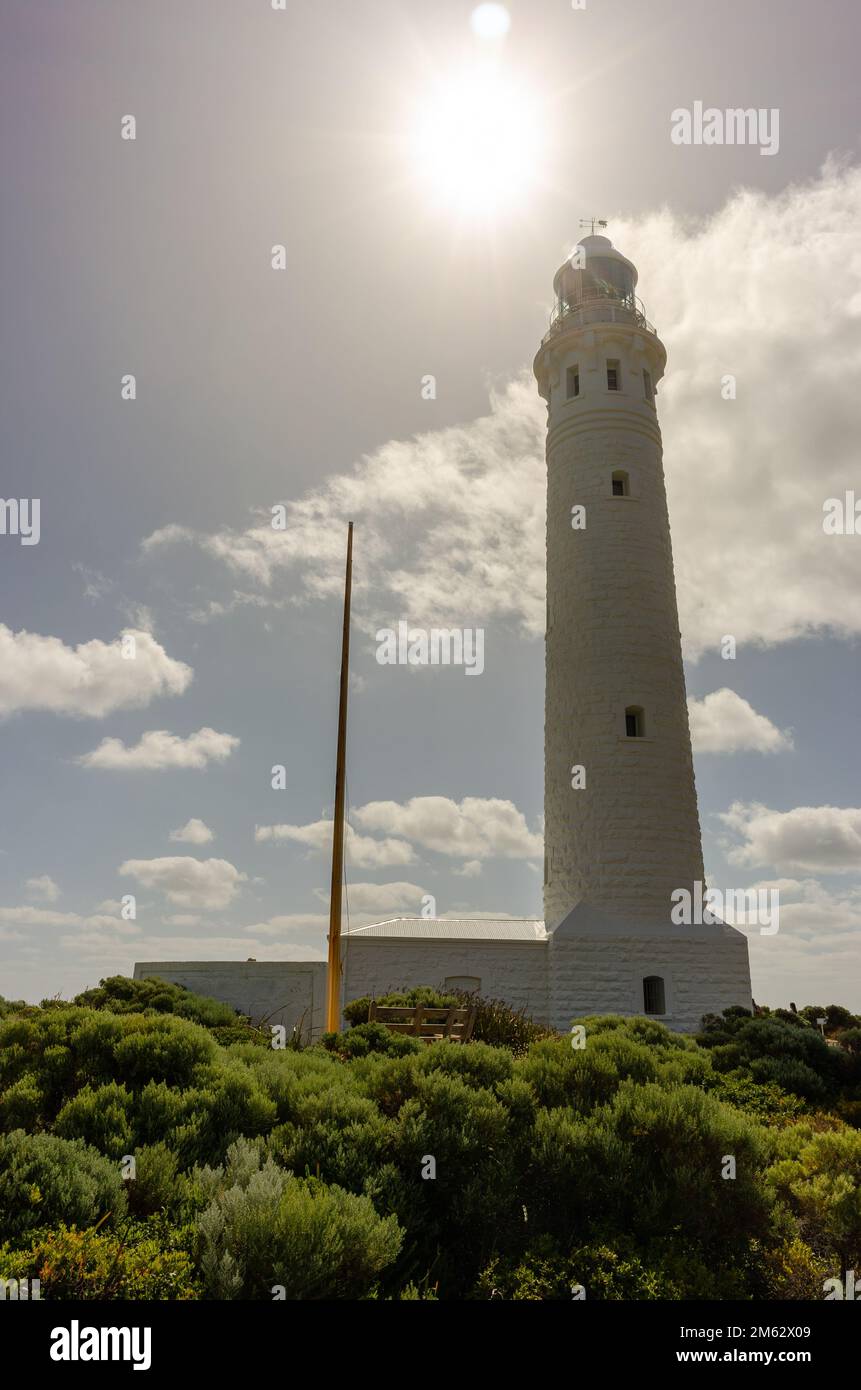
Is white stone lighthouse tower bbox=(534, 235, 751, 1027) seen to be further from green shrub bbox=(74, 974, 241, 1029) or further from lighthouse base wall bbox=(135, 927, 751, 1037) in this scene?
green shrub bbox=(74, 974, 241, 1029)

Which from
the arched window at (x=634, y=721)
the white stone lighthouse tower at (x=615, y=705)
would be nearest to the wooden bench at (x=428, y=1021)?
the white stone lighthouse tower at (x=615, y=705)

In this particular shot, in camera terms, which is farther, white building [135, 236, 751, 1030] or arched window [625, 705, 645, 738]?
arched window [625, 705, 645, 738]

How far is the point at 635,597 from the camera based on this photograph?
23.2 metres

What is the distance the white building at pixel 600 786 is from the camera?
20672 millimetres

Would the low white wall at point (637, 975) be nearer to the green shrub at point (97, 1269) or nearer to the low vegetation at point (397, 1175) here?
the low vegetation at point (397, 1175)

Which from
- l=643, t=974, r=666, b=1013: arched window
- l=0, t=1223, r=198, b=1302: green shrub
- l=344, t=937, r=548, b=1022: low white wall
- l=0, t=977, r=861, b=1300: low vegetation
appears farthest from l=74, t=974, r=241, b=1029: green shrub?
l=0, t=1223, r=198, b=1302: green shrub

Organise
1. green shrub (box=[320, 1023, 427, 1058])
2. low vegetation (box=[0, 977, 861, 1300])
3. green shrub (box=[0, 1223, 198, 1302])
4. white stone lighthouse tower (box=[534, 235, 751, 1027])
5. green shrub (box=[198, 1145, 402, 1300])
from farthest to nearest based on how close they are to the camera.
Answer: white stone lighthouse tower (box=[534, 235, 751, 1027]) → green shrub (box=[320, 1023, 427, 1058]) → low vegetation (box=[0, 977, 861, 1300]) → green shrub (box=[198, 1145, 402, 1300]) → green shrub (box=[0, 1223, 198, 1302])

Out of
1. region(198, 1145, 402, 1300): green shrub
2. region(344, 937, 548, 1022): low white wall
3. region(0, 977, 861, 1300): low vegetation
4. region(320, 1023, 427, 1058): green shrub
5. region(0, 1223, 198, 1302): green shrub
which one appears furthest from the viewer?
region(344, 937, 548, 1022): low white wall

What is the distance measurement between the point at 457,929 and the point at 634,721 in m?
7.47

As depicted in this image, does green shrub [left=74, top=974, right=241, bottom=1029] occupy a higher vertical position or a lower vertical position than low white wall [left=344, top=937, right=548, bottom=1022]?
lower

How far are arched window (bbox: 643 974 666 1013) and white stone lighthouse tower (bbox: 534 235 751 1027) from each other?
39 millimetres

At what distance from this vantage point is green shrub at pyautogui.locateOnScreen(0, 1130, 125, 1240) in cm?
656

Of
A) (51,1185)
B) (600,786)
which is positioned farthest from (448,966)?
(51,1185)
